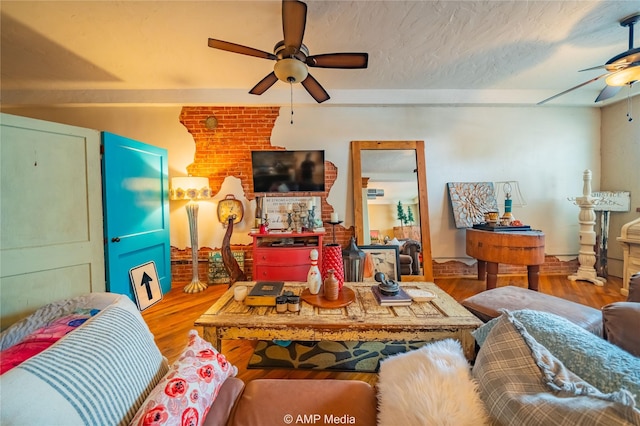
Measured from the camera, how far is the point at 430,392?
728 millimetres

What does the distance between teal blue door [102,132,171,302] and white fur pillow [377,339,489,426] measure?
268cm

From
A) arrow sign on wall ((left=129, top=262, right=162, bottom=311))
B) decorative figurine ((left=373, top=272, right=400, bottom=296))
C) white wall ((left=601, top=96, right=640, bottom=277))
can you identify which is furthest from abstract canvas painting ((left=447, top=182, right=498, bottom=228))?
arrow sign on wall ((left=129, top=262, right=162, bottom=311))

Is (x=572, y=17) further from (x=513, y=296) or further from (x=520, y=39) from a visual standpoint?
(x=513, y=296)

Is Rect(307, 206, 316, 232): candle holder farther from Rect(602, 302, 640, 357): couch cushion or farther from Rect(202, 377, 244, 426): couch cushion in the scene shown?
Rect(602, 302, 640, 357): couch cushion

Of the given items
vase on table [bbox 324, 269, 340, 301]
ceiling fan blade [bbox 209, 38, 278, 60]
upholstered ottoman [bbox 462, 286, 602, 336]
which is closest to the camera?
upholstered ottoman [bbox 462, 286, 602, 336]

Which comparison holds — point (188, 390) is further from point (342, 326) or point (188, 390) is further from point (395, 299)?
point (395, 299)

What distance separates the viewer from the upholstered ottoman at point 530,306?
136cm

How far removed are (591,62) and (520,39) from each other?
115 cm

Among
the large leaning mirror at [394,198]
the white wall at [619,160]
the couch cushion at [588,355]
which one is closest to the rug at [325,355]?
the couch cushion at [588,355]

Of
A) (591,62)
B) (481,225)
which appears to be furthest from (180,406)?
(591,62)

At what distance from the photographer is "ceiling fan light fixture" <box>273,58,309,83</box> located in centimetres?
160

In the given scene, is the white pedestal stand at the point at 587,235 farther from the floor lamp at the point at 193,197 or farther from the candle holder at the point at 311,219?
the floor lamp at the point at 193,197

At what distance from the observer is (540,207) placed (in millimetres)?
3291

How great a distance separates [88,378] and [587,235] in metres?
4.75
